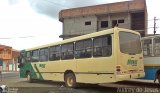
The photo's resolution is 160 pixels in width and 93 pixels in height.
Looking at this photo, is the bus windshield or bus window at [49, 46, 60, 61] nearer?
the bus windshield

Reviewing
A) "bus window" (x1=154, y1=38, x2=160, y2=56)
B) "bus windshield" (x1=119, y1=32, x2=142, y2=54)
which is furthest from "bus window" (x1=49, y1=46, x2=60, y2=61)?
"bus window" (x1=154, y1=38, x2=160, y2=56)

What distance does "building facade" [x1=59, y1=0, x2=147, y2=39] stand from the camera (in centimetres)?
4188

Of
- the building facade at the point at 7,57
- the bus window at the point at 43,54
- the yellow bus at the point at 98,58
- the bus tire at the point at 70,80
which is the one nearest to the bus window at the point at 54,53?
the yellow bus at the point at 98,58

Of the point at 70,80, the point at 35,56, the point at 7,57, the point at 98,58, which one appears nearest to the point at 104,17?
the point at 35,56

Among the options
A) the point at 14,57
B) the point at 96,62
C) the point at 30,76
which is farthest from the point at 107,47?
the point at 14,57

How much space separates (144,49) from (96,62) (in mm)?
3779

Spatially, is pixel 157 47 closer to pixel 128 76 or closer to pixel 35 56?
pixel 128 76

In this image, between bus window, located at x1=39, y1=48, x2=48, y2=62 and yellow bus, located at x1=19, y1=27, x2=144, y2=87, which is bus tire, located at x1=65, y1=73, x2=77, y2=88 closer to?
yellow bus, located at x1=19, y1=27, x2=144, y2=87

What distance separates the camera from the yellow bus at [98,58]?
14.6 m

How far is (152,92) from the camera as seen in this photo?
1477cm

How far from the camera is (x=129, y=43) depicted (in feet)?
51.0

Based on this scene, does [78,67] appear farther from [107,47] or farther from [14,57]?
[14,57]

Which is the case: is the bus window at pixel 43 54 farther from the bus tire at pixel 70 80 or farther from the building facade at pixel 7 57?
the building facade at pixel 7 57

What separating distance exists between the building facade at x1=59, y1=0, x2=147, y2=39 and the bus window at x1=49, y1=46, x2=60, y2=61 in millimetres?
22487
